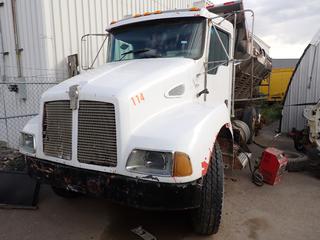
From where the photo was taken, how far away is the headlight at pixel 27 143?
3.29 m

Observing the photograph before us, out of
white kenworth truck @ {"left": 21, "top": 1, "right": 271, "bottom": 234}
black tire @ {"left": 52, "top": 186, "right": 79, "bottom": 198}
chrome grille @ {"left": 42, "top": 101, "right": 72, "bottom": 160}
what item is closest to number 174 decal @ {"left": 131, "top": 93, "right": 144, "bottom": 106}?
white kenworth truck @ {"left": 21, "top": 1, "right": 271, "bottom": 234}

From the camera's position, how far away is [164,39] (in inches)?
154

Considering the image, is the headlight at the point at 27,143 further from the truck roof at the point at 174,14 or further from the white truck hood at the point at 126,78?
the truck roof at the point at 174,14

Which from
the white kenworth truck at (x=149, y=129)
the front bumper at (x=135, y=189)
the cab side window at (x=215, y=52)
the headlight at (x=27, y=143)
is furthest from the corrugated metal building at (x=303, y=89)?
the headlight at (x=27, y=143)

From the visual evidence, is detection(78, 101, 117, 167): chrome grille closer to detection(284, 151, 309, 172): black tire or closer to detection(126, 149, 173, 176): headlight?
detection(126, 149, 173, 176): headlight

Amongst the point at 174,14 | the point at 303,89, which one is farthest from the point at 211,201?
the point at 303,89

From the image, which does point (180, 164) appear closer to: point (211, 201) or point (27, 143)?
point (211, 201)

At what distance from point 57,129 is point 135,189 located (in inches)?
45.2

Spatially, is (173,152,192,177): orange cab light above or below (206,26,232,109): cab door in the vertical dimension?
below

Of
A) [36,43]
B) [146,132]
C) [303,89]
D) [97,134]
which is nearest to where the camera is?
[146,132]

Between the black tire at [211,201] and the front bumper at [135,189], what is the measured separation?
32 cm

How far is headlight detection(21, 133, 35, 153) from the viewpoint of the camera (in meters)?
3.29

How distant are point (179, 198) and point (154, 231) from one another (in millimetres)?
1063

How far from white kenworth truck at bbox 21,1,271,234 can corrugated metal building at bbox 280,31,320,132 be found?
548cm
